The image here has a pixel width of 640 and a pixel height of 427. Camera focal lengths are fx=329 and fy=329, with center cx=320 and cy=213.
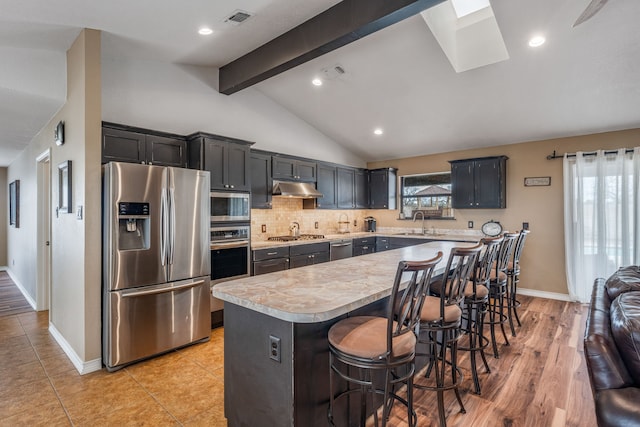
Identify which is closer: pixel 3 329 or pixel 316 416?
pixel 316 416

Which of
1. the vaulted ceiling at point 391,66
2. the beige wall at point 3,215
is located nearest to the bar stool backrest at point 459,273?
the vaulted ceiling at point 391,66

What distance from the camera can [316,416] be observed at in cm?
177

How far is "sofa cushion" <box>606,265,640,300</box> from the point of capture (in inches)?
93.9

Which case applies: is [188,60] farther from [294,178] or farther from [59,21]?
[294,178]

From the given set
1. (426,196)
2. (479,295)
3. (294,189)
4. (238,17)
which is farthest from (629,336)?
(426,196)

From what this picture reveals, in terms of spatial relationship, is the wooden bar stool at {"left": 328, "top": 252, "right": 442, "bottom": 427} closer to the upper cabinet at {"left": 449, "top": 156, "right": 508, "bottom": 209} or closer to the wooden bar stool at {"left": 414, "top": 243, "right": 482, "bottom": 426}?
the wooden bar stool at {"left": 414, "top": 243, "right": 482, "bottom": 426}

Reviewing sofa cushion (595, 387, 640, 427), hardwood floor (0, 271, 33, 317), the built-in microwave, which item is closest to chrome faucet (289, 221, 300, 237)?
the built-in microwave

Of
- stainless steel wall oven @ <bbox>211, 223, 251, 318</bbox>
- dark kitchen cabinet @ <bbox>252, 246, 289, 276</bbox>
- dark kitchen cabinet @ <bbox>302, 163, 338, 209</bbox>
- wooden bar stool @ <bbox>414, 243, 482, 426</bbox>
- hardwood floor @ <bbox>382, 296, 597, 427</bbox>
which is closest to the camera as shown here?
wooden bar stool @ <bbox>414, 243, 482, 426</bbox>

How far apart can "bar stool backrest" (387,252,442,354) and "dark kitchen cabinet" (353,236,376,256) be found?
429 centimetres

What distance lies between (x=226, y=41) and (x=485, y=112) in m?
3.67

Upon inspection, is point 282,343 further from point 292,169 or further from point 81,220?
point 292,169

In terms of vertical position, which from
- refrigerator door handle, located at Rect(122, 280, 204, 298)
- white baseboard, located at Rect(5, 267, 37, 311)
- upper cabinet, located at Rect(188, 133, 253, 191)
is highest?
upper cabinet, located at Rect(188, 133, 253, 191)

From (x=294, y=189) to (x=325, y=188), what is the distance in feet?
3.29

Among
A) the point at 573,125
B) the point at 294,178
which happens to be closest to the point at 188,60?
the point at 294,178
